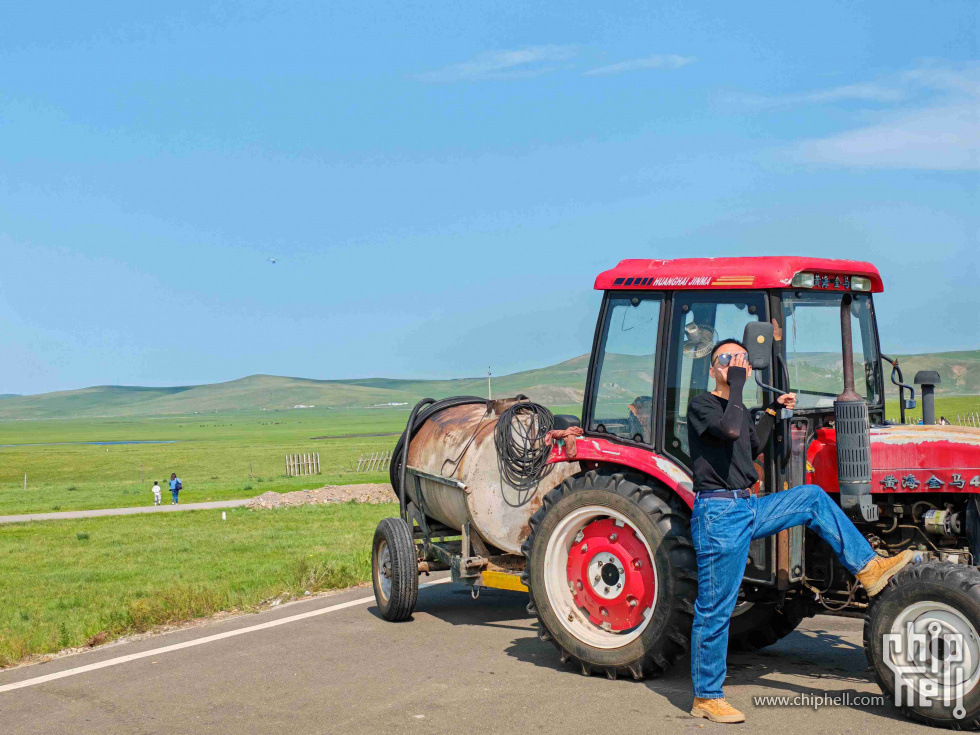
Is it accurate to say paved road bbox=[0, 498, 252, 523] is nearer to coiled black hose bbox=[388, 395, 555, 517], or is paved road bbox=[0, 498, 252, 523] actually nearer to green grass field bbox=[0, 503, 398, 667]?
green grass field bbox=[0, 503, 398, 667]

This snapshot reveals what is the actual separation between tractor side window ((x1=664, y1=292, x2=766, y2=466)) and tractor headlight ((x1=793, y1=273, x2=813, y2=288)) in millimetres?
463

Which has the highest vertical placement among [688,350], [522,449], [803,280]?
[803,280]

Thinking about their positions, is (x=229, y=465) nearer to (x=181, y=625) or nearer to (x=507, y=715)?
(x=181, y=625)

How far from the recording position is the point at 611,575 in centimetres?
731

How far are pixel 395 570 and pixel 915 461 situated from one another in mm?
5047

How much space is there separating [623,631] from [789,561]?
1347mm

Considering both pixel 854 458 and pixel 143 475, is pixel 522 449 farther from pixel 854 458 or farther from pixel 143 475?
pixel 143 475

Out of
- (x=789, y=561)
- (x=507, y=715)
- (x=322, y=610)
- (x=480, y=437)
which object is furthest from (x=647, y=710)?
(x=322, y=610)

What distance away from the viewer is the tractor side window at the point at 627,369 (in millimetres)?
7496

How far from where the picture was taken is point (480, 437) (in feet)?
32.3

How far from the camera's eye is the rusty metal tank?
9430 millimetres

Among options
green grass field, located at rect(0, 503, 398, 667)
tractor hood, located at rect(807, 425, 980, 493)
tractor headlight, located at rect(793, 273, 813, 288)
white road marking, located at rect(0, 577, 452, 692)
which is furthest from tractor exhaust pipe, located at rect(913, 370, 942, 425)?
green grass field, located at rect(0, 503, 398, 667)

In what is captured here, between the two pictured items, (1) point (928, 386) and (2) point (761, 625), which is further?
(2) point (761, 625)

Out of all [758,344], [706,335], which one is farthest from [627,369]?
[758,344]
